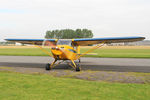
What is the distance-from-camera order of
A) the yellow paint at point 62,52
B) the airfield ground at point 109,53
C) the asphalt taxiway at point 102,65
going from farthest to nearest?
the airfield ground at point 109,53 → the asphalt taxiway at point 102,65 → the yellow paint at point 62,52

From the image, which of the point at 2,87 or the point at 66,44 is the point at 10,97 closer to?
the point at 2,87

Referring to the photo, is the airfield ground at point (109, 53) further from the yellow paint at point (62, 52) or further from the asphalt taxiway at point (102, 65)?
the yellow paint at point (62, 52)

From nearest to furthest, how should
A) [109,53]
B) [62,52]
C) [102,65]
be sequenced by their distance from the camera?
1. [62,52]
2. [102,65]
3. [109,53]

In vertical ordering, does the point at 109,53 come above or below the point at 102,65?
below

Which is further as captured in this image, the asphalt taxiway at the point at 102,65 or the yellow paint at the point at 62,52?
the asphalt taxiway at the point at 102,65

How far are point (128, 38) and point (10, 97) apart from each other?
9.16 metres

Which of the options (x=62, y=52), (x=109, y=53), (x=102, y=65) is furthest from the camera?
(x=109, y=53)

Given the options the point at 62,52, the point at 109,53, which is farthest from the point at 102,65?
the point at 109,53

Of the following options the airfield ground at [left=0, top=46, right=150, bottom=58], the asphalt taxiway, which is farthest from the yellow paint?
the airfield ground at [left=0, top=46, right=150, bottom=58]

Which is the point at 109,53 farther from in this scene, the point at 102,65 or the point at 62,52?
the point at 62,52

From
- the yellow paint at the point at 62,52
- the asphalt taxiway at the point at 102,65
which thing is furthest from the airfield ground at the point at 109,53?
the yellow paint at the point at 62,52

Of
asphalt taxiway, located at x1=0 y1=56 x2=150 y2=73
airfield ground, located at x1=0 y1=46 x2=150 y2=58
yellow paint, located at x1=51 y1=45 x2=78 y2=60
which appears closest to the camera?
yellow paint, located at x1=51 y1=45 x2=78 y2=60

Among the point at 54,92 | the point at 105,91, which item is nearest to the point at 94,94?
the point at 105,91

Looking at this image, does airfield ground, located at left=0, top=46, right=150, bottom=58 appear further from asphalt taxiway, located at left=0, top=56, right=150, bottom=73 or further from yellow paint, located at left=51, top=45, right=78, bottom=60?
yellow paint, located at left=51, top=45, right=78, bottom=60
